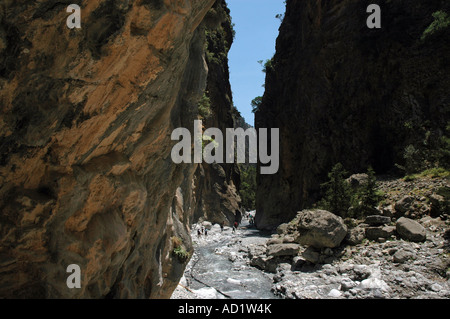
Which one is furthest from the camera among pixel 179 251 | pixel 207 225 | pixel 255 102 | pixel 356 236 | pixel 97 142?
pixel 255 102

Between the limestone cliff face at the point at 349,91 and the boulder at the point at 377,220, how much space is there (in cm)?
729

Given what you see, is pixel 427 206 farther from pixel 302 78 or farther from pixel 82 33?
pixel 302 78

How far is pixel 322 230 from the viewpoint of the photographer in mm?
15500

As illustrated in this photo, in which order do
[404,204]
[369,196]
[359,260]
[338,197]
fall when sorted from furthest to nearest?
[338,197]
[369,196]
[404,204]
[359,260]

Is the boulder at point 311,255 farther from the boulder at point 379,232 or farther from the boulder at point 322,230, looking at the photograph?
the boulder at point 379,232

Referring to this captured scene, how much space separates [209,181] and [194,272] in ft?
68.2

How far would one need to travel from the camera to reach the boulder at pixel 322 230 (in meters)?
15.4

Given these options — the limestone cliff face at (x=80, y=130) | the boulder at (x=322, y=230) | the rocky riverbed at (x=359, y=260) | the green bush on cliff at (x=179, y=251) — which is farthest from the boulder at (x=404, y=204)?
the limestone cliff face at (x=80, y=130)

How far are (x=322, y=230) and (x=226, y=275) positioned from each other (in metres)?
5.84

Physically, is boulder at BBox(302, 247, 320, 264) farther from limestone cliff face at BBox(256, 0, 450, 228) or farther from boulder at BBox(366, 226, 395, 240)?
limestone cliff face at BBox(256, 0, 450, 228)

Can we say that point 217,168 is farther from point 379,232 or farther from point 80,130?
point 80,130

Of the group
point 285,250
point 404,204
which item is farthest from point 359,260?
point 285,250

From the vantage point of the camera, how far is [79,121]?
15.7ft
